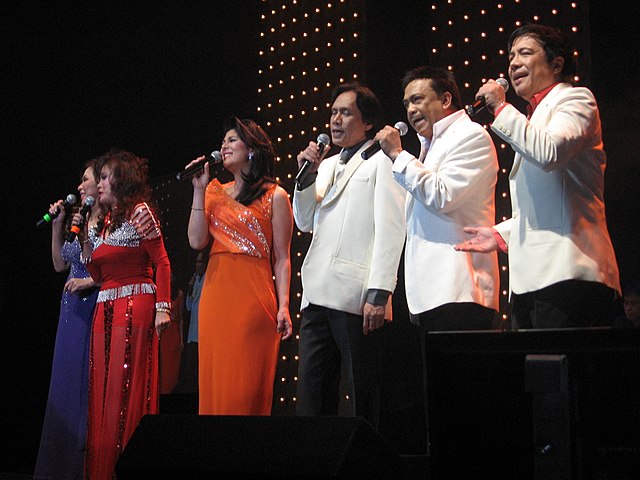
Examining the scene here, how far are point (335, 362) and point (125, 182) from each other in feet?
4.67

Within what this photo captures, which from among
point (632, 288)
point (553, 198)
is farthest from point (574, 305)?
point (632, 288)

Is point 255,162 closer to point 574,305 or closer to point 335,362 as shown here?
point 335,362

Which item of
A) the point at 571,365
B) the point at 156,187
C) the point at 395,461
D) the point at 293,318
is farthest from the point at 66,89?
the point at 571,365

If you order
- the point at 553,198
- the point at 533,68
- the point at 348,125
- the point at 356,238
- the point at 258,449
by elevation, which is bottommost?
the point at 258,449

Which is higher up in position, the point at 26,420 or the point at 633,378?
the point at 633,378

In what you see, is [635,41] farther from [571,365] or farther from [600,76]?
[571,365]

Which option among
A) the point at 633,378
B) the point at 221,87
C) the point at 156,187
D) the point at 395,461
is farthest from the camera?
the point at 156,187

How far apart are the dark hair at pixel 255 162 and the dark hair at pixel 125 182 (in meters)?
0.61

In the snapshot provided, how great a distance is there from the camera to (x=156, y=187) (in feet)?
17.4

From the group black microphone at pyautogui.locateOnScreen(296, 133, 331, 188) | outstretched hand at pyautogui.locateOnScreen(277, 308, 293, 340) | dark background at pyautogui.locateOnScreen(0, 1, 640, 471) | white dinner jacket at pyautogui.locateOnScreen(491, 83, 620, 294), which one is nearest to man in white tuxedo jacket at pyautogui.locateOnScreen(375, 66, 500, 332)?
white dinner jacket at pyautogui.locateOnScreen(491, 83, 620, 294)

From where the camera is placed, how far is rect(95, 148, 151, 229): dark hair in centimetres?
373

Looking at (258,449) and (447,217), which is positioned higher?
(447,217)

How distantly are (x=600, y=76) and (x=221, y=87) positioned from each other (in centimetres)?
243

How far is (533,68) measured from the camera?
2.44 metres
